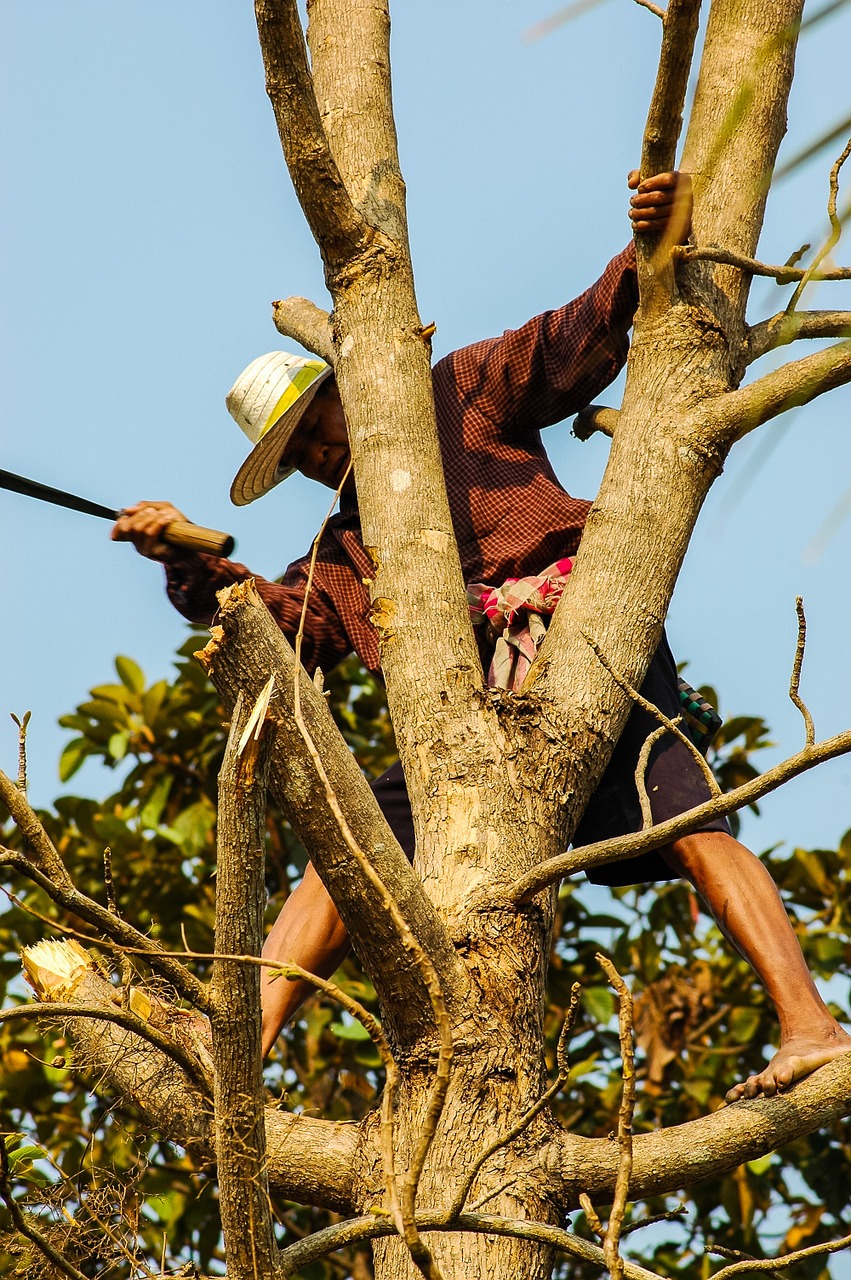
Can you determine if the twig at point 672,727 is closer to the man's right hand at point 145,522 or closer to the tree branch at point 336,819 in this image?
the tree branch at point 336,819

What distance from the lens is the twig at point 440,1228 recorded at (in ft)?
5.05

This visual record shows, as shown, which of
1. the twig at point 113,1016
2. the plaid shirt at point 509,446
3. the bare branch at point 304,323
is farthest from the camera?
the bare branch at point 304,323

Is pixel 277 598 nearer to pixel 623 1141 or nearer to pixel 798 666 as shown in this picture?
pixel 798 666

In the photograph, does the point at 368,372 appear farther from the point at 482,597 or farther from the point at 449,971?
the point at 449,971

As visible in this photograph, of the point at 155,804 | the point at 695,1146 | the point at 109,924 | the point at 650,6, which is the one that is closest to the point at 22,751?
the point at 109,924

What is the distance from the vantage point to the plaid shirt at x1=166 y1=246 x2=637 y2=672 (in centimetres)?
268

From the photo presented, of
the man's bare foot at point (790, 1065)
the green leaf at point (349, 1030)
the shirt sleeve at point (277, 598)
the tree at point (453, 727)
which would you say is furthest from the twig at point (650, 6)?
the green leaf at point (349, 1030)

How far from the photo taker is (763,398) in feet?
7.73

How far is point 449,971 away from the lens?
1979 millimetres

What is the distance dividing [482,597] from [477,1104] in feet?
3.55

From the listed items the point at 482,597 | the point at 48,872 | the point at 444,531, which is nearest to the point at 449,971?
the point at 48,872

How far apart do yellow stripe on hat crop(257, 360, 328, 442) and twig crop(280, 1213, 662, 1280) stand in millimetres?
1968

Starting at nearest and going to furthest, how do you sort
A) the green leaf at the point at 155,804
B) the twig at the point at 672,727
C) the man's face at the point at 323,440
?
the twig at the point at 672,727 < the man's face at the point at 323,440 < the green leaf at the point at 155,804

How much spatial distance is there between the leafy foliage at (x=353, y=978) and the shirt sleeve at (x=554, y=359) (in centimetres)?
182
